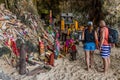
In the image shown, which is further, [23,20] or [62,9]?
[62,9]

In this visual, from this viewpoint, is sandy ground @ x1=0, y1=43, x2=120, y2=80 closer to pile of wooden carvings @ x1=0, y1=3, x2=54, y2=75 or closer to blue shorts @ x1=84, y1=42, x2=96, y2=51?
pile of wooden carvings @ x1=0, y1=3, x2=54, y2=75

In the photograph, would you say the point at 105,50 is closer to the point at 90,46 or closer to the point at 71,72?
the point at 90,46

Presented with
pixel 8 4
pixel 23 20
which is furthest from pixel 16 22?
pixel 8 4

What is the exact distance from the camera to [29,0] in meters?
14.6

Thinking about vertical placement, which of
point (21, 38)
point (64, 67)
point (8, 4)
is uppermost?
point (8, 4)

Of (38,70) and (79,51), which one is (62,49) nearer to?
(79,51)

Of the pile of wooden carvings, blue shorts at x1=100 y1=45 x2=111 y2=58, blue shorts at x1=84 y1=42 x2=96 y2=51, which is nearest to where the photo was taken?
blue shorts at x1=100 y1=45 x2=111 y2=58

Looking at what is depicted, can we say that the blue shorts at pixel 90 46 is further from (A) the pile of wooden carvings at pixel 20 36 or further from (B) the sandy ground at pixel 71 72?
(A) the pile of wooden carvings at pixel 20 36

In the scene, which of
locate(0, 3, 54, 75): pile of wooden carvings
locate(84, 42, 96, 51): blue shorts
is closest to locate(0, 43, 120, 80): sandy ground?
locate(0, 3, 54, 75): pile of wooden carvings

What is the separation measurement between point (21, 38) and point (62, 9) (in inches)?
187

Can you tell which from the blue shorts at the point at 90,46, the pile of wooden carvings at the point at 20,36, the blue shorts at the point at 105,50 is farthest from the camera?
the pile of wooden carvings at the point at 20,36

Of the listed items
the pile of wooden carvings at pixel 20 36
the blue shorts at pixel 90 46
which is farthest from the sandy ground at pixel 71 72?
the blue shorts at pixel 90 46

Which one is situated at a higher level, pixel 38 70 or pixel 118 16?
pixel 118 16

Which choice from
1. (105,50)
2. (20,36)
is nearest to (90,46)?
(105,50)
